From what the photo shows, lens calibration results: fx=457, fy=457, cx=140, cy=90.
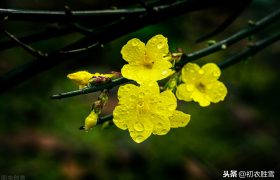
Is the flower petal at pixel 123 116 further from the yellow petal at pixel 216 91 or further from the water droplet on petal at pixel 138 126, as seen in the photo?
the yellow petal at pixel 216 91

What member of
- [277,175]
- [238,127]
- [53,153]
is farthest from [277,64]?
[53,153]

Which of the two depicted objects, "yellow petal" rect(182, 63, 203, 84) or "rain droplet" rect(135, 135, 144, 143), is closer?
"rain droplet" rect(135, 135, 144, 143)

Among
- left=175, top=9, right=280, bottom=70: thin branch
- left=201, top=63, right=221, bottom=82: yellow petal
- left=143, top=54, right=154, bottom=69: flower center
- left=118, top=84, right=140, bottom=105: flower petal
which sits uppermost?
left=175, top=9, right=280, bottom=70: thin branch

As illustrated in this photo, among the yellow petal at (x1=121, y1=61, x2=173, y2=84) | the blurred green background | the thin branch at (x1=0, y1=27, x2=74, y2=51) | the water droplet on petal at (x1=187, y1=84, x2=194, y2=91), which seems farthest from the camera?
the blurred green background

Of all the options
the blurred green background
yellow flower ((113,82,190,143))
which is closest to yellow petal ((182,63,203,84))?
yellow flower ((113,82,190,143))

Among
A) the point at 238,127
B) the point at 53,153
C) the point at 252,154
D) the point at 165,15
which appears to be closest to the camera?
the point at 165,15

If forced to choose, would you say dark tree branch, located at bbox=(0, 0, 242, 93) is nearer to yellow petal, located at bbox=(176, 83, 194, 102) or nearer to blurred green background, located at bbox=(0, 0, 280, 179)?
yellow petal, located at bbox=(176, 83, 194, 102)

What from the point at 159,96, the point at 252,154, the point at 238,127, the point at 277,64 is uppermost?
the point at 277,64

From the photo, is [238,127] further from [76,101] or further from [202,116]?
[76,101]
